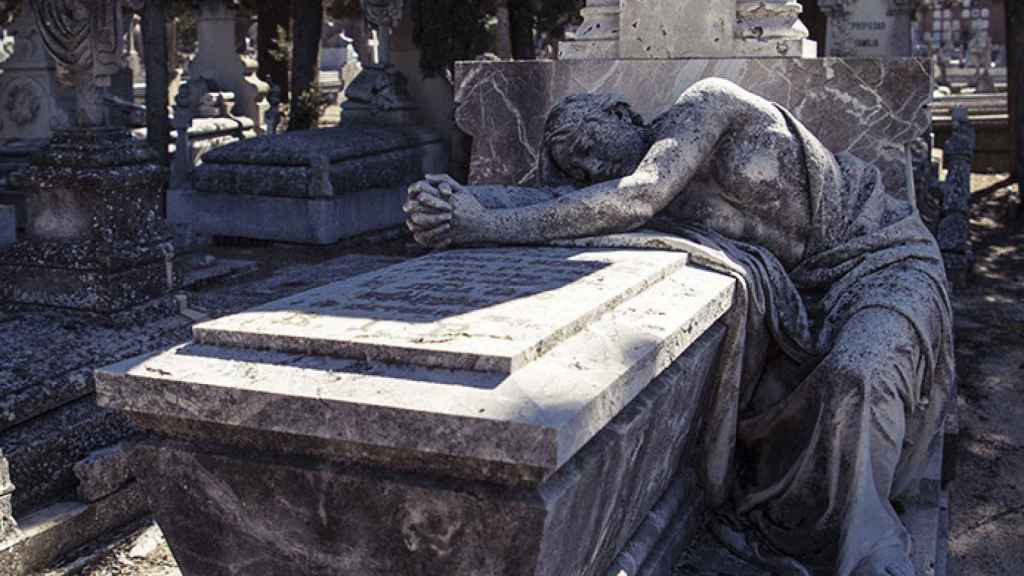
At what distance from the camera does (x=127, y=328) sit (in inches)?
211

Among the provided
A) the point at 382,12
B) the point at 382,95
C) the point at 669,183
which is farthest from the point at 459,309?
the point at 382,95

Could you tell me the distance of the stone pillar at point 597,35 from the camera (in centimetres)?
481

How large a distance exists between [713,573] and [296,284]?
181 inches

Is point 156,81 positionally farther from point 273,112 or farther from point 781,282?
point 781,282

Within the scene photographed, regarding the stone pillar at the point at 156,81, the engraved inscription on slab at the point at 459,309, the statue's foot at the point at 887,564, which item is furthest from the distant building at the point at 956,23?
the statue's foot at the point at 887,564

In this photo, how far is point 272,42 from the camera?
17188 mm

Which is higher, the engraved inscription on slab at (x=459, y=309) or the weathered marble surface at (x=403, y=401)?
the engraved inscription on slab at (x=459, y=309)

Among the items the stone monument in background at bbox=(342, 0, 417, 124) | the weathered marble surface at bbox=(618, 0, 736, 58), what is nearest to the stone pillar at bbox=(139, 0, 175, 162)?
the stone monument in background at bbox=(342, 0, 417, 124)

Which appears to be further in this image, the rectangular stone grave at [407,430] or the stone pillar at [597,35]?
the stone pillar at [597,35]

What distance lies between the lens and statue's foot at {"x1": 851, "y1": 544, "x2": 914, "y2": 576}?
9.66 ft

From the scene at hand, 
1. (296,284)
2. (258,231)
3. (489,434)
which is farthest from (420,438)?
(258,231)

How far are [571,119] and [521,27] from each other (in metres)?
9.01

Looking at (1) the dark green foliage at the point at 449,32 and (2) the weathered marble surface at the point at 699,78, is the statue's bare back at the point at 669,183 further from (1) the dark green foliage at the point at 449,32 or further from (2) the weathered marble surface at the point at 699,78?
(1) the dark green foliage at the point at 449,32

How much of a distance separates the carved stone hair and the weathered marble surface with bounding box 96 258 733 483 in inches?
52.2
